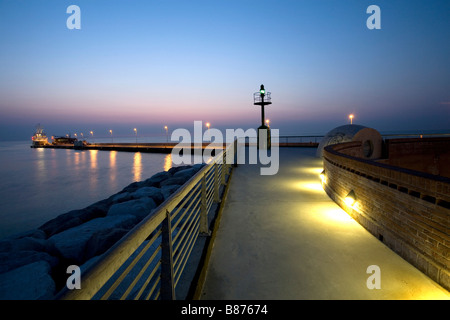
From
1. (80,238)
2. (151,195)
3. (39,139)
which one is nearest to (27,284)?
(80,238)

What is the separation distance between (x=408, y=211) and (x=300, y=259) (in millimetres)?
1885

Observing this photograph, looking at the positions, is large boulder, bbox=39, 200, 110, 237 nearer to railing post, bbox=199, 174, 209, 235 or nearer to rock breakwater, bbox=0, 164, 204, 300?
rock breakwater, bbox=0, 164, 204, 300

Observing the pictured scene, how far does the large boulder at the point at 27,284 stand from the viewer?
167 inches

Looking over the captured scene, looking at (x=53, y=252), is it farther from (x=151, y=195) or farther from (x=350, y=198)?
(x=350, y=198)

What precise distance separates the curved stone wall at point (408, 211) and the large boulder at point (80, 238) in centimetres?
632

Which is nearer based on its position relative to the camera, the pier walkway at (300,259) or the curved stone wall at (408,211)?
the pier walkway at (300,259)

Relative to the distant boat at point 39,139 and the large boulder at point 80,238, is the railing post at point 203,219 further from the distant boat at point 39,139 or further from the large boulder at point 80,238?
the distant boat at point 39,139

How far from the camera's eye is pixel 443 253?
10.5 ft

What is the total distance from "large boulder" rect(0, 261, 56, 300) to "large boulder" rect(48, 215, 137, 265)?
1167mm

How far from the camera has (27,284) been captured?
14.6ft

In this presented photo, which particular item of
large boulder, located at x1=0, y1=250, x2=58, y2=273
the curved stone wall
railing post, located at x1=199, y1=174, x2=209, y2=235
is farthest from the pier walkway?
large boulder, located at x1=0, y1=250, x2=58, y2=273

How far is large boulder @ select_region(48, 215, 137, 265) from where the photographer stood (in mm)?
5977

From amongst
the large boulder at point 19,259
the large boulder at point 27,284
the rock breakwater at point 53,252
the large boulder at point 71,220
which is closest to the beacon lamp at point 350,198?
the rock breakwater at point 53,252

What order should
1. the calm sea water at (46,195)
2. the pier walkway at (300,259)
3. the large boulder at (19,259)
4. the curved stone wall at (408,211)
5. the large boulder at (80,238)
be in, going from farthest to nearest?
the calm sea water at (46,195), the large boulder at (80,238), the large boulder at (19,259), the curved stone wall at (408,211), the pier walkway at (300,259)
